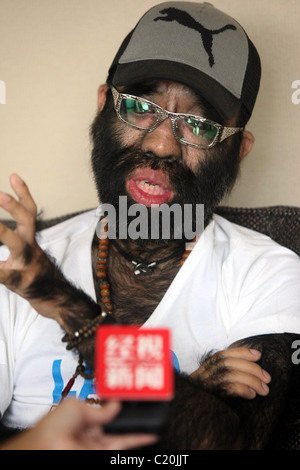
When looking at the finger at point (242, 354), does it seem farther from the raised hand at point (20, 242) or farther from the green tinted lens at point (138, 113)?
the green tinted lens at point (138, 113)

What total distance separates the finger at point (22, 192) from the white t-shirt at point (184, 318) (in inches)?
15.7

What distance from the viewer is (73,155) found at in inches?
69.9

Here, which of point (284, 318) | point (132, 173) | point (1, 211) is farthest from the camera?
point (1, 211)

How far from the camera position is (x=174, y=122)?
1.17 metres

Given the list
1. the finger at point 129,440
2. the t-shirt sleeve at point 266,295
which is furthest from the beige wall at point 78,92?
the finger at point 129,440

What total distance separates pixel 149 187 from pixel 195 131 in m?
0.15

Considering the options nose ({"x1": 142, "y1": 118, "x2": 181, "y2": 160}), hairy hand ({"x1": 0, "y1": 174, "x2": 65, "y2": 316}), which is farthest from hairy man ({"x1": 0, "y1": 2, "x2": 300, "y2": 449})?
hairy hand ({"x1": 0, "y1": 174, "x2": 65, "y2": 316})

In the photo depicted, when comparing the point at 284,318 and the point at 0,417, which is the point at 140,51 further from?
the point at 0,417

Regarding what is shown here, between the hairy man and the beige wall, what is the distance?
37 cm

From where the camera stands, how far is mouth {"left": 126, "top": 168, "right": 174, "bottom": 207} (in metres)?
1.19

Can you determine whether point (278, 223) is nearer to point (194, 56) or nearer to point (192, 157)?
point (192, 157)

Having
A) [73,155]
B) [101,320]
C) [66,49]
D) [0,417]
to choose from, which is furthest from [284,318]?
[66,49]

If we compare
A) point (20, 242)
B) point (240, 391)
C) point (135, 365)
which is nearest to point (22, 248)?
point (20, 242)
